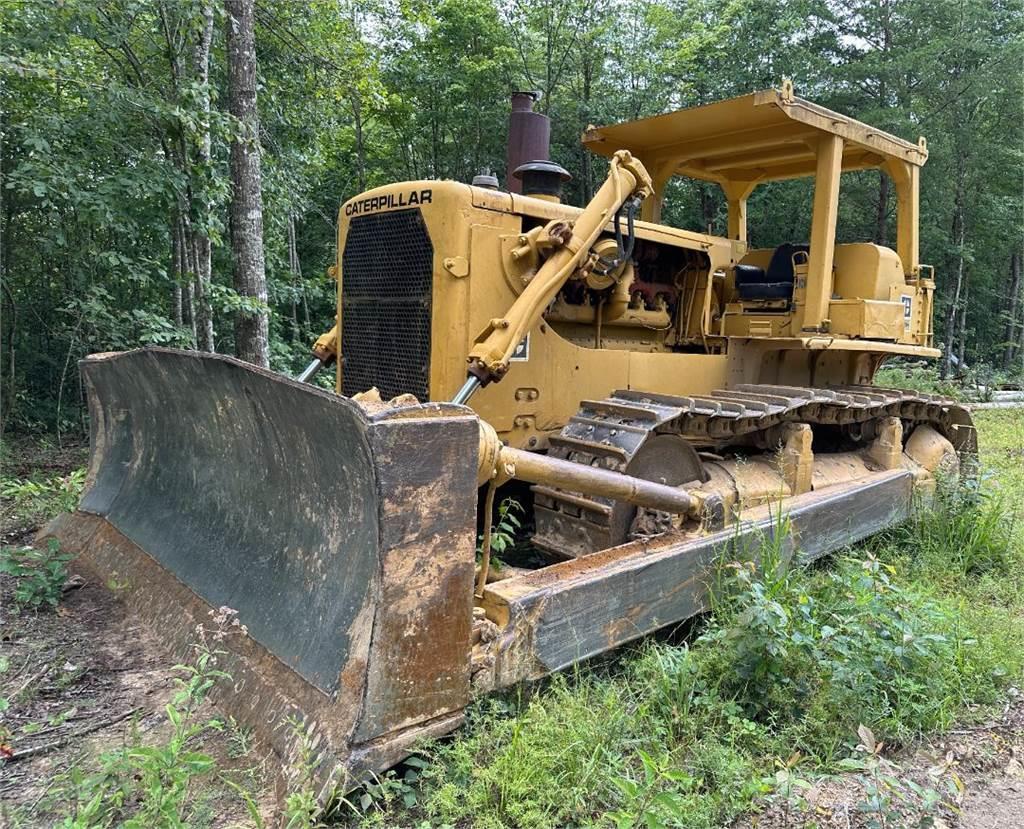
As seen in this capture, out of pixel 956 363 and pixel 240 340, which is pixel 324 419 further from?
pixel 956 363

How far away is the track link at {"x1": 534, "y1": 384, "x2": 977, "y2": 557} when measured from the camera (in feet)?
11.5

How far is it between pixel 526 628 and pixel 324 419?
100 cm

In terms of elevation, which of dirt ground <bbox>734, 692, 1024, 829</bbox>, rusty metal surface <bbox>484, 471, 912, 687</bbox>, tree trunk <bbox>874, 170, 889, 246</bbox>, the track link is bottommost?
dirt ground <bbox>734, 692, 1024, 829</bbox>

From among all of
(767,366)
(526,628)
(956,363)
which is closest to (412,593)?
(526,628)

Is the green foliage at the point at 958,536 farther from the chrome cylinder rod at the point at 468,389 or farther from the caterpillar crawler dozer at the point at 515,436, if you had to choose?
the chrome cylinder rod at the point at 468,389

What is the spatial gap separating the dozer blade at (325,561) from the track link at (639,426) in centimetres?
129

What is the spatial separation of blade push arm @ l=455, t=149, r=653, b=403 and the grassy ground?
1.36 metres

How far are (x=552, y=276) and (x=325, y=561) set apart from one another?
1842mm

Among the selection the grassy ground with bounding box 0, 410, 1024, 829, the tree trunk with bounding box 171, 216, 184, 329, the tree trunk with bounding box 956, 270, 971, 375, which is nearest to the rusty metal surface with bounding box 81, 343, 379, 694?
the grassy ground with bounding box 0, 410, 1024, 829

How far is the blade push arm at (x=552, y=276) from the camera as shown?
3.34 m

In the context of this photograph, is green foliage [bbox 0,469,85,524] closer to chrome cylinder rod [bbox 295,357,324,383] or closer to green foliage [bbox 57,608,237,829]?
chrome cylinder rod [bbox 295,357,324,383]

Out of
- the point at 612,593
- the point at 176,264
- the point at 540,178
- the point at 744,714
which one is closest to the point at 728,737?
the point at 744,714

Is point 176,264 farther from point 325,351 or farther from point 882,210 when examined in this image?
point 882,210

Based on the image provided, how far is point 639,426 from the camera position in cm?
358
